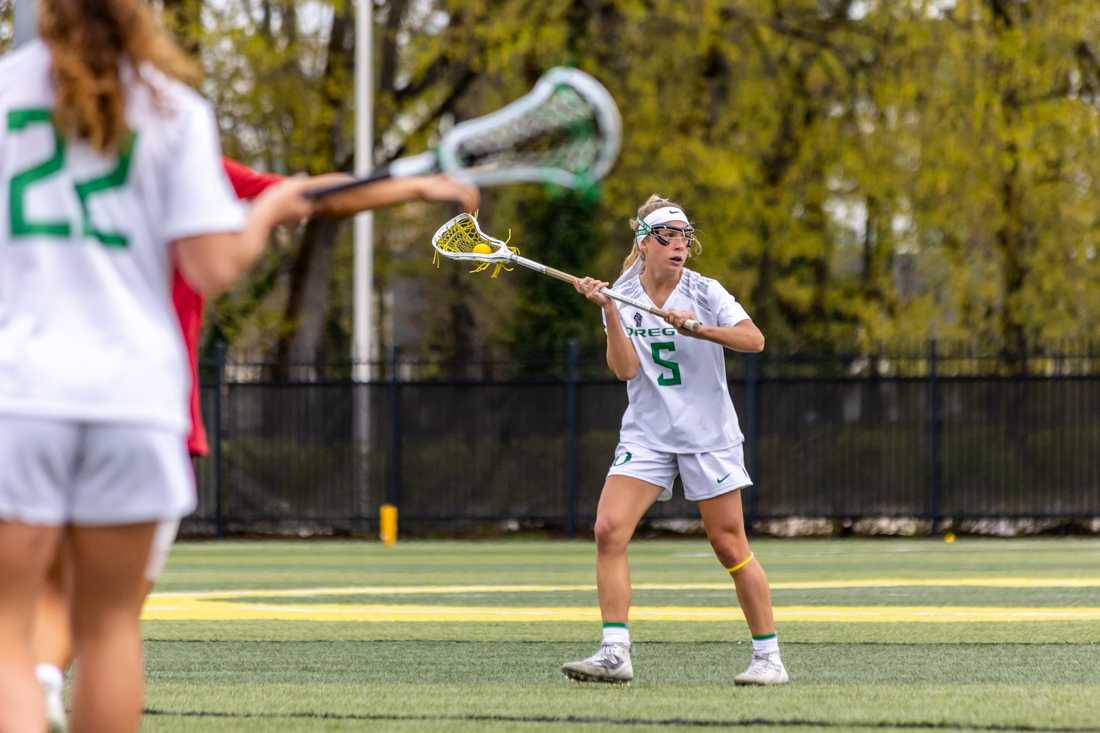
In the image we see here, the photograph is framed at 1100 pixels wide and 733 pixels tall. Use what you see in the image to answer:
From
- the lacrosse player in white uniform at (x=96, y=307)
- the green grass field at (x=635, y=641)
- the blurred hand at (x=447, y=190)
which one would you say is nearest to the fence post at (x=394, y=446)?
the green grass field at (x=635, y=641)

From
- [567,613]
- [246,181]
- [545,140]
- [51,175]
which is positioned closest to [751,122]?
[567,613]

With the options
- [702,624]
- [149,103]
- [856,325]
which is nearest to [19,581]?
[149,103]

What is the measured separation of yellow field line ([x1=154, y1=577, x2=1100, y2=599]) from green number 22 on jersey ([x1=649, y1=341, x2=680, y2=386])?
5.77 metres

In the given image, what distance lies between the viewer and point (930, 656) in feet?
29.3

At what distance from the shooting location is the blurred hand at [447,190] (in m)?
4.18

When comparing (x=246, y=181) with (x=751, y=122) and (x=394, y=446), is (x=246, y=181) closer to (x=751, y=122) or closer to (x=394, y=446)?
(x=394, y=446)

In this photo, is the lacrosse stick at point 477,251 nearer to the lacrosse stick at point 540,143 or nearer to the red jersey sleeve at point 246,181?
the red jersey sleeve at point 246,181

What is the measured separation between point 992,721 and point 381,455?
17.0 meters

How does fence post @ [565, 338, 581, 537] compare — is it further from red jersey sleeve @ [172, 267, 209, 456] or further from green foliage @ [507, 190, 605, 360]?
red jersey sleeve @ [172, 267, 209, 456]

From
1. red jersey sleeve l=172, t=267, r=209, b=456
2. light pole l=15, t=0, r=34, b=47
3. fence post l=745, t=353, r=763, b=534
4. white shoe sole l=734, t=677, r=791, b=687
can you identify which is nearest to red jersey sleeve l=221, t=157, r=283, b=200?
red jersey sleeve l=172, t=267, r=209, b=456

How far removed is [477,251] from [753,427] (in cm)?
1446

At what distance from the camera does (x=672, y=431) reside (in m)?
7.90

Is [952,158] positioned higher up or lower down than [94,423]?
higher up

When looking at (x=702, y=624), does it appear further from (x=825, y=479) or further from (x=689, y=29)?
(x=689, y=29)
